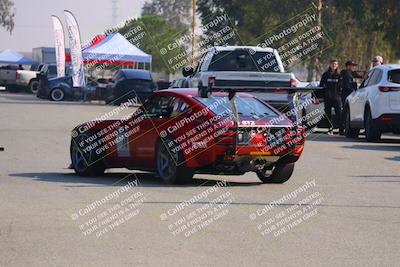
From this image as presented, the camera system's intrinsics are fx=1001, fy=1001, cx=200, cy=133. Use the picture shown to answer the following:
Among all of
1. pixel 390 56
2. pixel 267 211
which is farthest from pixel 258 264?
pixel 390 56

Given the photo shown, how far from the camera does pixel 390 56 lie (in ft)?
233

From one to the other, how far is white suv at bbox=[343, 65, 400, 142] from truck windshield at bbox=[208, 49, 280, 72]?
2664mm

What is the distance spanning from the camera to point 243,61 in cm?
2444

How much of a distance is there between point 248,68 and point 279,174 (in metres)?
10.6

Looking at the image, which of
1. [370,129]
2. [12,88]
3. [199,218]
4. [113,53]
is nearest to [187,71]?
[370,129]

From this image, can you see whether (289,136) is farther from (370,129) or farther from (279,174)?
(370,129)

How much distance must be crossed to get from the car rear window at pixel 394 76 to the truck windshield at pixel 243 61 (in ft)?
11.9

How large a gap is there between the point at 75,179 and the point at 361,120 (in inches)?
414

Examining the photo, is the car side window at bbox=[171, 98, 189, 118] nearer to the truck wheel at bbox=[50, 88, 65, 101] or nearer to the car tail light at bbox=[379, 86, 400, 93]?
the car tail light at bbox=[379, 86, 400, 93]

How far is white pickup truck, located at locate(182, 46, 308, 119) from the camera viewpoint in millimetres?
22312

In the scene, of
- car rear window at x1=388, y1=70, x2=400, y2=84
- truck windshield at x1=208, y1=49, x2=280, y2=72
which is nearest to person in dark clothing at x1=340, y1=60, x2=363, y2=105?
truck windshield at x1=208, y1=49, x2=280, y2=72


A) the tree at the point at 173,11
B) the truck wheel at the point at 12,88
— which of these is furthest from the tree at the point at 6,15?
the truck wheel at the point at 12,88

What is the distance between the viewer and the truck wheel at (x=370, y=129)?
22.0 m

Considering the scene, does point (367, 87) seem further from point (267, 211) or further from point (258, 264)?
point (258, 264)
